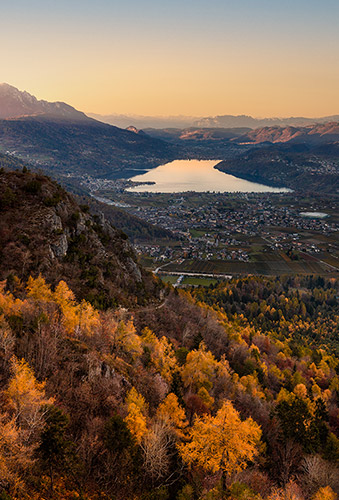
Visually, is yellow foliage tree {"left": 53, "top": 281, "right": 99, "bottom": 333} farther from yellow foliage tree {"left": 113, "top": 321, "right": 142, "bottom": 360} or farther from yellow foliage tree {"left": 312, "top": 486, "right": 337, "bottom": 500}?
yellow foliage tree {"left": 312, "top": 486, "right": 337, "bottom": 500}

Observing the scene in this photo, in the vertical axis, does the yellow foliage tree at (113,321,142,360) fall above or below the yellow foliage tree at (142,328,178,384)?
above

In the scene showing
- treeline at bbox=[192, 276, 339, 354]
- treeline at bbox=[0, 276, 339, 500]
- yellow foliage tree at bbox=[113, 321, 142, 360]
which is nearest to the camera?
treeline at bbox=[0, 276, 339, 500]

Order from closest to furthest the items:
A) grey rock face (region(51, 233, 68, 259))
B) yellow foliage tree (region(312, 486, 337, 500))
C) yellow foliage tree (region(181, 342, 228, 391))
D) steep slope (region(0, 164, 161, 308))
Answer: yellow foliage tree (region(312, 486, 337, 500))
yellow foliage tree (region(181, 342, 228, 391))
steep slope (region(0, 164, 161, 308))
grey rock face (region(51, 233, 68, 259))

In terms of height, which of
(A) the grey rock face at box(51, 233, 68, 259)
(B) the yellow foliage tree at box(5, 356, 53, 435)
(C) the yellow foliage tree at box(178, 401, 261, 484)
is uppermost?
(A) the grey rock face at box(51, 233, 68, 259)

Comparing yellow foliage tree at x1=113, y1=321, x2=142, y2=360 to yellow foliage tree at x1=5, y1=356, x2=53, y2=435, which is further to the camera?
yellow foliage tree at x1=113, y1=321, x2=142, y2=360

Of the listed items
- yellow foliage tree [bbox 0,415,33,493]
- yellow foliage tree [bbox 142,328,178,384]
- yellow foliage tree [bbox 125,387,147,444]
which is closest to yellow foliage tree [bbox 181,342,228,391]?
yellow foliage tree [bbox 142,328,178,384]

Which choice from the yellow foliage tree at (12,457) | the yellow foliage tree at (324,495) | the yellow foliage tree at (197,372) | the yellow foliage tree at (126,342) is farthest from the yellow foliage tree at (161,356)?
the yellow foliage tree at (12,457)

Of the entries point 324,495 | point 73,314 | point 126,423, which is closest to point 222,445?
point 126,423

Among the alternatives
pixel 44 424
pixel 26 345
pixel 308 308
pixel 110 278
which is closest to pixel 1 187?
pixel 110 278
